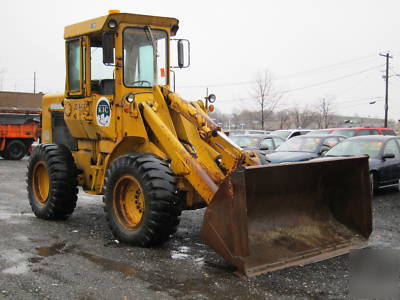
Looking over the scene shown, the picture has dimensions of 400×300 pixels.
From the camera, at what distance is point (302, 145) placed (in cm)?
1358

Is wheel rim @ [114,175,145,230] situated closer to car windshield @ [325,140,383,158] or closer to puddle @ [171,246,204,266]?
puddle @ [171,246,204,266]

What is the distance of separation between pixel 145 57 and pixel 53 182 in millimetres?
2486

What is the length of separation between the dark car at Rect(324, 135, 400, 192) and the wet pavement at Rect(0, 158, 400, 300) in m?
3.26

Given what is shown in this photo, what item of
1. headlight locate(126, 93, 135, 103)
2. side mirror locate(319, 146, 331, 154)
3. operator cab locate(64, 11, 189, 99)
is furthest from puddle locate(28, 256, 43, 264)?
side mirror locate(319, 146, 331, 154)

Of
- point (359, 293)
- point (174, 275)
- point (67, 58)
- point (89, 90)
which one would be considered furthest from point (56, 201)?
point (359, 293)

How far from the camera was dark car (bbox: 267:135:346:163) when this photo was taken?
12.5 m

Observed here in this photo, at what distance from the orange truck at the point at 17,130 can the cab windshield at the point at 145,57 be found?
15.1m

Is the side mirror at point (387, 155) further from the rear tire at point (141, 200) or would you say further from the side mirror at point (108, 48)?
the side mirror at point (108, 48)

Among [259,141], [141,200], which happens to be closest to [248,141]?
[259,141]

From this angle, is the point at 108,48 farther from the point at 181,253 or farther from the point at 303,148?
the point at 303,148

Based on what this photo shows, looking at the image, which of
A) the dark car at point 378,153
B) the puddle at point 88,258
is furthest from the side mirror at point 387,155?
the puddle at point 88,258

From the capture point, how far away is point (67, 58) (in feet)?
27.6

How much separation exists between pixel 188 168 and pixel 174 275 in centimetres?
142

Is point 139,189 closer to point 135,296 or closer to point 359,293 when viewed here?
point 135,296
